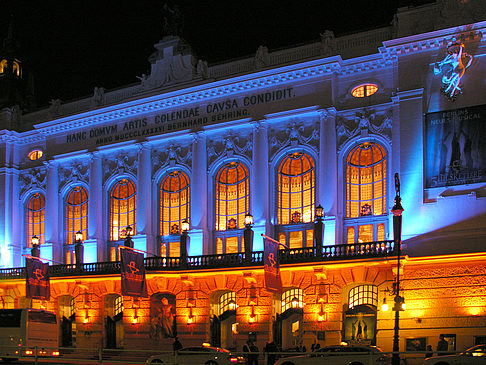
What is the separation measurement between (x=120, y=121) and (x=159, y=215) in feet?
24.0

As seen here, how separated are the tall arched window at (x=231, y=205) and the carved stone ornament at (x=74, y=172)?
425 inches

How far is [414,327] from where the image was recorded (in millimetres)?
33188

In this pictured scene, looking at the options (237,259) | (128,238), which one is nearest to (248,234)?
(237,259)

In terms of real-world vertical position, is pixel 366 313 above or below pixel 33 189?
below

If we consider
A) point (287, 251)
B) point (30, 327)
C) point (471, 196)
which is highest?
point (471, 196)

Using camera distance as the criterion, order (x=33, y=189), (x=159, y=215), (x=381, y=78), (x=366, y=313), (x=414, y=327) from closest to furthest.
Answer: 1. (x=414, y=327)
2. (x=366, y=313)
3. (x=381, y=78)
4. (x=159, y=215)
5. (x=33, y=189)

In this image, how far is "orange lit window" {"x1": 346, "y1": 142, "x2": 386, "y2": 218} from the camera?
124 ft

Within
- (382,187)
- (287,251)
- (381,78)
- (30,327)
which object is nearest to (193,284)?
(287,251)

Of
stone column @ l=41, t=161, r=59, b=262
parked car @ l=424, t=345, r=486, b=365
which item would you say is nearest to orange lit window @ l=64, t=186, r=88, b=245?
stone column @ l=41, t=161, r=59, b=262

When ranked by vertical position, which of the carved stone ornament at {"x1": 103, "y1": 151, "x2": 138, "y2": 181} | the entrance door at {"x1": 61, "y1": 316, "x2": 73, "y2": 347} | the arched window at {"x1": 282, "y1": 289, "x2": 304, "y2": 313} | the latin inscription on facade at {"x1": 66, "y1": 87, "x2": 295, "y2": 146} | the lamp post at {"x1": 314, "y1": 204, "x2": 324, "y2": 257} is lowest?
the entrance door at {"x1": 61, "y1": 316, "x2": 73, "y2": 347}

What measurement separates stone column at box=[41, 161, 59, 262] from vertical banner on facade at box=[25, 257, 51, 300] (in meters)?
5.90

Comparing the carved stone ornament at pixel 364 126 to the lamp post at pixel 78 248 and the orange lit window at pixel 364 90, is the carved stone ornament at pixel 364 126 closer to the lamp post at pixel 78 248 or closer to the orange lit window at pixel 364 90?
the orange lit window at pixel 364 90

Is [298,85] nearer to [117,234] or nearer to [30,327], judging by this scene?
[117,234]

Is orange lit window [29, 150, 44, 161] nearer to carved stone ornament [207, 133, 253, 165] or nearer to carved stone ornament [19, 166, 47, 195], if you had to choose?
carved stone ornament [19, 166, 47, 195]
